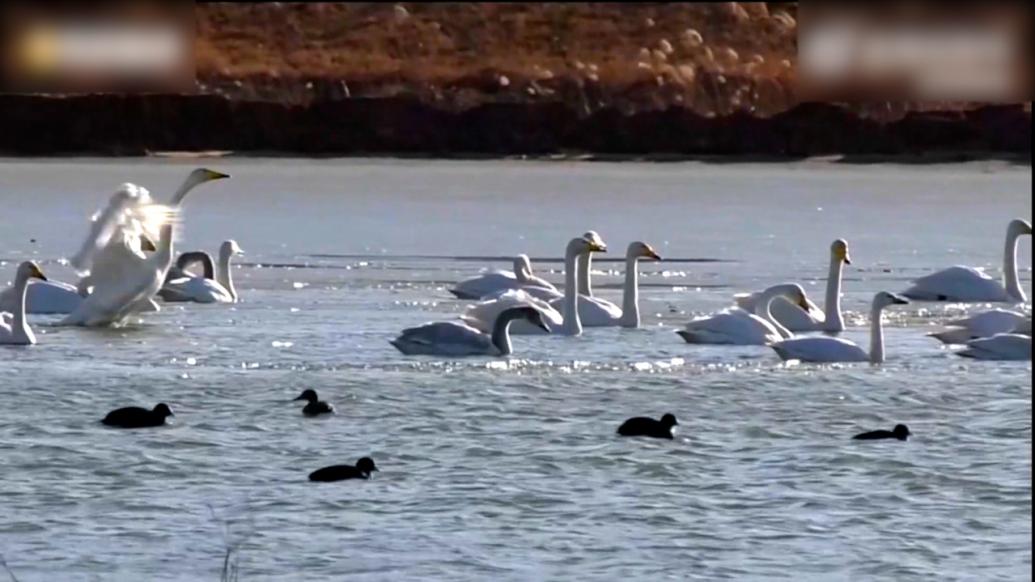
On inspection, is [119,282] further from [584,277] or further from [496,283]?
[584,277]

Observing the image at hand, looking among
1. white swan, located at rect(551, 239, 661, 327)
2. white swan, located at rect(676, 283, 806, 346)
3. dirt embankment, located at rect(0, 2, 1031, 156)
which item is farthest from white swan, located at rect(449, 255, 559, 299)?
dirt embankment, located at rect(0, 2, 1031, 156)

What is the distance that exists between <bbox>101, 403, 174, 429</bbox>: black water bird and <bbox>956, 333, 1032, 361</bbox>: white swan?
12.6 feet

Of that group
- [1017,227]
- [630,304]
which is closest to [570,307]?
[630,304]

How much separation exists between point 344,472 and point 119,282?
534cm

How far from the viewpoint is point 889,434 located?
700cm

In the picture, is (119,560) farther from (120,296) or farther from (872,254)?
(872,254)

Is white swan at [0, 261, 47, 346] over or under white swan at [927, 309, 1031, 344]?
over

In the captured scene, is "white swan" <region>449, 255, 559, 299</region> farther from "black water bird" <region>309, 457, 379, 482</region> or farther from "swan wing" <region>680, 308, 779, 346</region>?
"black water bird" <region>309, 457, 379, 482</region>

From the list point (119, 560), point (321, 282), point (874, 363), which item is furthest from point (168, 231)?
point (119, 560)

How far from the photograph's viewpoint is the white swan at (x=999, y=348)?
9297 millimetres

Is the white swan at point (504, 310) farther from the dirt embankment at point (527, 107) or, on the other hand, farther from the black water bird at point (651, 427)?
the dirt embankment at point (527, 107)

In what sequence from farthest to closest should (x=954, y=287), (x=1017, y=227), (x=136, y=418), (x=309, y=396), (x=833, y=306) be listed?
1. (x=1017, y=227)
2. (x=954, y=287)
3. (x=833, y=306)
4. (x=309, y=396)
5. (x=136, y=418)

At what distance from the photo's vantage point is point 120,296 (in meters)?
11.0

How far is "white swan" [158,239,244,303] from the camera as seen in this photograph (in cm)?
1233
